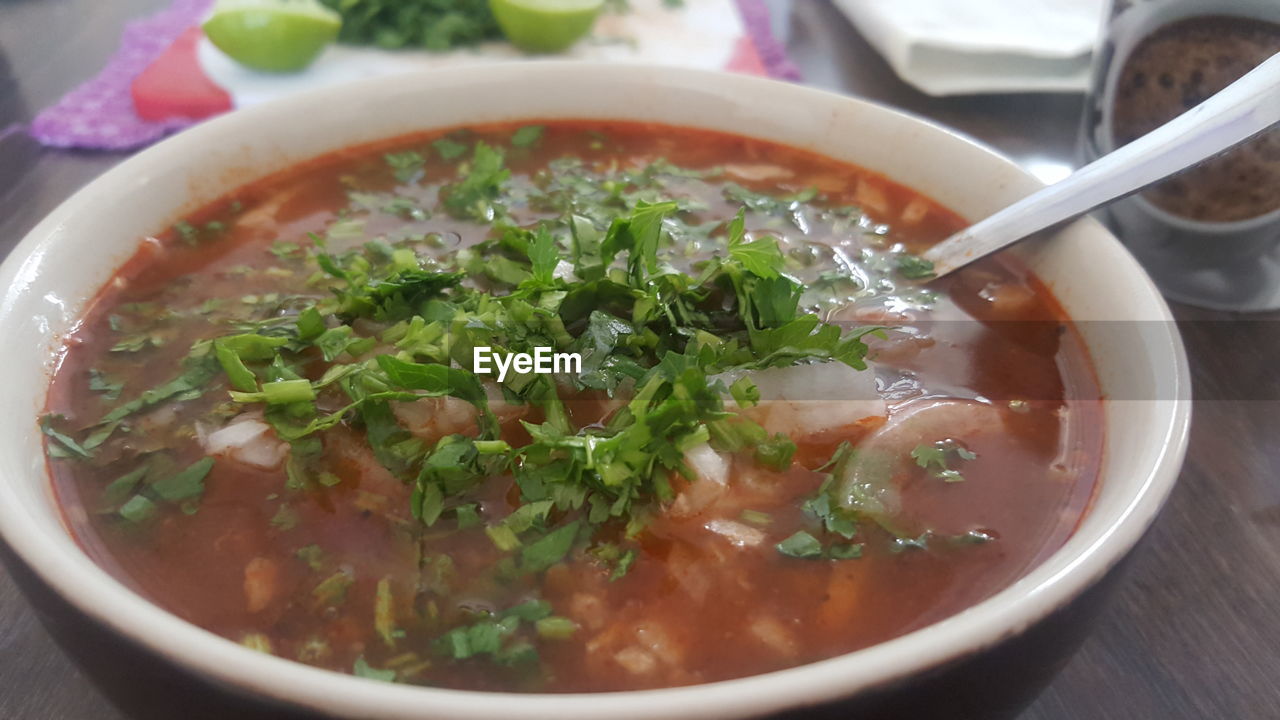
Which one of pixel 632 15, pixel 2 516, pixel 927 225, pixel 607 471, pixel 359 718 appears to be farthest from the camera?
pixel 632 15

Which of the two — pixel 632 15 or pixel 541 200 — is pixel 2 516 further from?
pixel 632 15

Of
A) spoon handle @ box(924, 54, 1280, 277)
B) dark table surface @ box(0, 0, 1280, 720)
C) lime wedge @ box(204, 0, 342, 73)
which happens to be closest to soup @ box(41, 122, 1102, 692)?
spoon handle @ box(924, 54, 1280, 277)

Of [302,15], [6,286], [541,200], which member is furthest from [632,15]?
[6,286]

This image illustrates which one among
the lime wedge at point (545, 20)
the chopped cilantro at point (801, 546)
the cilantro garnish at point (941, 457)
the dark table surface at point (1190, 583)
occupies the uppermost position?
the cilantro garnish at point (941, 457)

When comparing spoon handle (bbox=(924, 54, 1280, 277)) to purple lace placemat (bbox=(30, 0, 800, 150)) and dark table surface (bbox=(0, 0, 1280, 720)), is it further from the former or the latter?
purple lace placemat (bbox=(30, 0, 800, 150))

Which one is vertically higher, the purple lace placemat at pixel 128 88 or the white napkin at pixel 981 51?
the white napkin at pixel 981 51

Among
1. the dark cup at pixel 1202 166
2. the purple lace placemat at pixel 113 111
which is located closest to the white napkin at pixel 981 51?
the dark cup at pixel 1202 166

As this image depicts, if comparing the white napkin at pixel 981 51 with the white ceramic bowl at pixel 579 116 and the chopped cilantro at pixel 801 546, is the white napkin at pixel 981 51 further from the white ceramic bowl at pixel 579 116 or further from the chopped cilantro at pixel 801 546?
the chopped cilantro at pixel 801 546

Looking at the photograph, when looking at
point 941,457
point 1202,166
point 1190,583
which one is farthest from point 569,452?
point 1202,166
